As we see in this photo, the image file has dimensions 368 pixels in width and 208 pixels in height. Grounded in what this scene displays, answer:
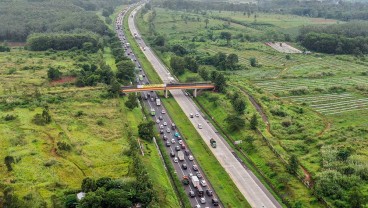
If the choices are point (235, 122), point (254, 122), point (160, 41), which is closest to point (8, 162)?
point (235, 122)

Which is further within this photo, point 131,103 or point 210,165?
point 131,103

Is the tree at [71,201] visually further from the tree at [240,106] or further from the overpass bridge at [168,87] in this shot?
the overpass bridge at [168,87]

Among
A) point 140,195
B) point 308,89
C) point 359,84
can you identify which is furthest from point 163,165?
point 359,84

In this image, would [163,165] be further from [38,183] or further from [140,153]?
[38,183]


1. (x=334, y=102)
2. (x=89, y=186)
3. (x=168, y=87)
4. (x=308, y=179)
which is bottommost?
(x=334, y=102)

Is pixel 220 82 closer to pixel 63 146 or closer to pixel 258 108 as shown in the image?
pixel 258 108

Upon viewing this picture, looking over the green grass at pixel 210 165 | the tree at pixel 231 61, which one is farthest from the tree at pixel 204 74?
the green grass at pixel 210 165

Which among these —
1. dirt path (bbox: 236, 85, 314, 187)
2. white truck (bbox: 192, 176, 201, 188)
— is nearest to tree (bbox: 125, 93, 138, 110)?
dirt path (bbox: 236, 85, 314, 187)
